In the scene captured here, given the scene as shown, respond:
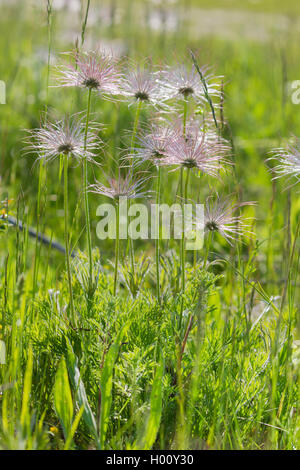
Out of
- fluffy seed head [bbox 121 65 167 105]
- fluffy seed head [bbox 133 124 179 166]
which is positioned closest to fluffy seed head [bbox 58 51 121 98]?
fluffy seed head [bbox 121 65 167 105]

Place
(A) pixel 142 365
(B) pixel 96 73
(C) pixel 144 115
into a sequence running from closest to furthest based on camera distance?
(A) pixel 142 365 → (B) pixel 96 73 → (C) pixel 144 115

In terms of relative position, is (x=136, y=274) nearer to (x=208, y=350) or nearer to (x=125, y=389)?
(x=208, y=350)

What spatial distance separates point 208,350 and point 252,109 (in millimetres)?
4197

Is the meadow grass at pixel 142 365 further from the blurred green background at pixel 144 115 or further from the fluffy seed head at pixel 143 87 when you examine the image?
the blurred green background at pixel 144 115

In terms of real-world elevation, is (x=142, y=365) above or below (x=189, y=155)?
below

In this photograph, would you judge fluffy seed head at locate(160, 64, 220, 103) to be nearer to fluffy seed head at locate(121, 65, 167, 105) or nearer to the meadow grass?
fluffy seed head at locate(121, 65, 167, 105)

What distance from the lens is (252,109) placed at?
5.38 metres

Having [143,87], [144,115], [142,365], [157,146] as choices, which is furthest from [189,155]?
[144,115]

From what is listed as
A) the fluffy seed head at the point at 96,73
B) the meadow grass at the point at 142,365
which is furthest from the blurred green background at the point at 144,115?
the meadow grass at the point at 142,365

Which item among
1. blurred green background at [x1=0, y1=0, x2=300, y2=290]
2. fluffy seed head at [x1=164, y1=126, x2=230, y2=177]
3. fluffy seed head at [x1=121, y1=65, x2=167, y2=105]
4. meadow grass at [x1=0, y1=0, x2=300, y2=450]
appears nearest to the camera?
meadow grass at [x1=0, y1=0, x2=300, y2=450]

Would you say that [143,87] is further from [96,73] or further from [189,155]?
[189,155]

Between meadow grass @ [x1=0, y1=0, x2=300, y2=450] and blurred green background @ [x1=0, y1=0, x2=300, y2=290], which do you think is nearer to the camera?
meadow grass @ [x1=0, y1=0, x2=300, y2=450]

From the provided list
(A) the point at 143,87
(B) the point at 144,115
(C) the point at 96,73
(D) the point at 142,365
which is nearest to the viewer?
(D) the point at 142,365

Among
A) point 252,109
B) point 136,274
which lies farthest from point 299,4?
point 136,274
